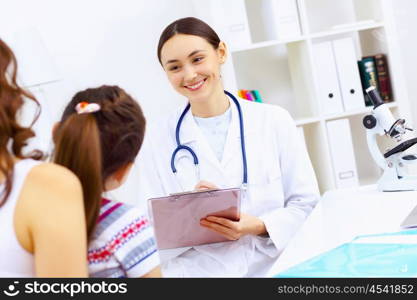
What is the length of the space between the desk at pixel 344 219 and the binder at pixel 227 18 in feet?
2.91

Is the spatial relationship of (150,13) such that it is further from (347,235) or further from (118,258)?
(118,258)

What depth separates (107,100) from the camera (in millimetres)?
908

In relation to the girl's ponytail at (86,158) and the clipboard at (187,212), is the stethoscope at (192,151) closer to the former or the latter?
the clipboard at (187,212)

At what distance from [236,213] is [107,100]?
81 cm

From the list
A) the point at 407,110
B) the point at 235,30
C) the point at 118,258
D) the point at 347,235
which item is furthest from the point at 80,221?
the point at 407,110

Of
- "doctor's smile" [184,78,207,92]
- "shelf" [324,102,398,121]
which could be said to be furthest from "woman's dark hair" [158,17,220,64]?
"shelf" [324,102,398,121]

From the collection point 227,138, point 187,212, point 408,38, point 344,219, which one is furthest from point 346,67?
point 187,212

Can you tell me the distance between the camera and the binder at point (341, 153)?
8.96ft

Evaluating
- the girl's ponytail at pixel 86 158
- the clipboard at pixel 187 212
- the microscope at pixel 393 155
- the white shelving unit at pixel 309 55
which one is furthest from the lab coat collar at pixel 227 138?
the girl's ponytail at pixel 86 158

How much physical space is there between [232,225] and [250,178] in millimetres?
243

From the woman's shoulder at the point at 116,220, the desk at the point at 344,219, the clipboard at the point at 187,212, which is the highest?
the woman's shoulder at the point at 116,220

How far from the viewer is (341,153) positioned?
2736mm

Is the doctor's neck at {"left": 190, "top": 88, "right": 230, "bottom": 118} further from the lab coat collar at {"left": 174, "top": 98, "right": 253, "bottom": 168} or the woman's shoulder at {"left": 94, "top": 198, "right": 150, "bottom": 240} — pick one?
the woman's shoulder at {"left": 94, "top": 198, "right": 150, "bottom": 240}

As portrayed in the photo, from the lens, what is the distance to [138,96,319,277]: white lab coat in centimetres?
183
